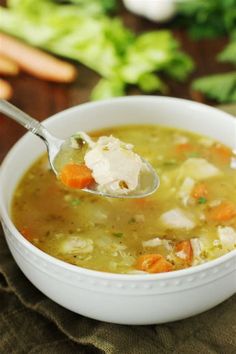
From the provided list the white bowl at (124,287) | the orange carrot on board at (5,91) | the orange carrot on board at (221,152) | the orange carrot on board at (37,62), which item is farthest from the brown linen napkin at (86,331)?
the orange carrot on board at (37,62)

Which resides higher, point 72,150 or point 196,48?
point 72,150

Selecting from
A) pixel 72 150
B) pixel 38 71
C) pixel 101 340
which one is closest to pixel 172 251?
pixel 101 340

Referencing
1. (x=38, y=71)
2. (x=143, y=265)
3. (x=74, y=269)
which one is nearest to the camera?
(x=74, y=269)

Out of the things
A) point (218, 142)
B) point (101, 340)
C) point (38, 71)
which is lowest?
point (38, 71)

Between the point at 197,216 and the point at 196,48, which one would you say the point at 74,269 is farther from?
the point at 196,48

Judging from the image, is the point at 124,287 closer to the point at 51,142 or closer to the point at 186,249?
the point at 186,249

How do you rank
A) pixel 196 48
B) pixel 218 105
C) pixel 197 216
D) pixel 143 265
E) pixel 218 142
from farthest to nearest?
1. pixel 196 48
2. pixel 218 105
3. pixel 218 142
4. pixel 197 216
5. pixel 143 265

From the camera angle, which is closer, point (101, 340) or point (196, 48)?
point (101, 340)
